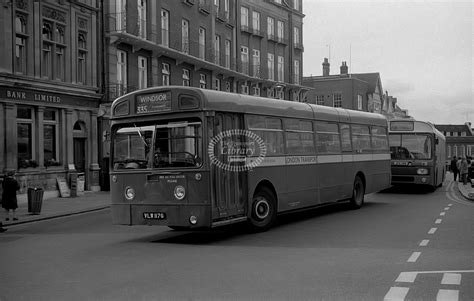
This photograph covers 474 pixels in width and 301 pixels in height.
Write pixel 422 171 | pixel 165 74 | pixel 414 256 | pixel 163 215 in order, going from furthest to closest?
1. pixel 165 74
2. pixel 422 171
3. pixel 163 215
4. pixel 414 256

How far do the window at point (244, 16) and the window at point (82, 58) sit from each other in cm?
1850

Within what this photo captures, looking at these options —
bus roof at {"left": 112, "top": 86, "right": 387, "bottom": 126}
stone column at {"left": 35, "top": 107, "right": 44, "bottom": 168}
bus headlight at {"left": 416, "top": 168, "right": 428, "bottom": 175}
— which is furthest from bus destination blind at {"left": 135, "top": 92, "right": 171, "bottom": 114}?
bus headlight at {"left": 416, "top": 168, "right": 428, "bottom": 175}

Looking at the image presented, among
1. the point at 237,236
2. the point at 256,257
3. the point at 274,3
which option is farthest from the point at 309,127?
the point at 274,3

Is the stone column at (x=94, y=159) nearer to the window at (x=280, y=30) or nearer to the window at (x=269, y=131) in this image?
the window at (x=269, y=131)

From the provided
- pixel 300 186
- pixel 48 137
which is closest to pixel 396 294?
pixel 300 186

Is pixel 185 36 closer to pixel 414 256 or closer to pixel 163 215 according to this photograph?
pixel 163 215

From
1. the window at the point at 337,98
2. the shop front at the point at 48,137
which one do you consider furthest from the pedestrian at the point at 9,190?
the window at the point at 337,98

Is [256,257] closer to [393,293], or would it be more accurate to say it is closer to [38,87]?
[393,293]

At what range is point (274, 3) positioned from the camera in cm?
4903

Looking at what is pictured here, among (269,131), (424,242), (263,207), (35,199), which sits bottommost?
(424,242)

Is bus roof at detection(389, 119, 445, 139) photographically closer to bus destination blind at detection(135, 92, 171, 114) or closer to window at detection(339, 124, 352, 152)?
window at detection(339, 124, 352, 152)

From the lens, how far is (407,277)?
25.7 ft

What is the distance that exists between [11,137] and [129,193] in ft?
44.6

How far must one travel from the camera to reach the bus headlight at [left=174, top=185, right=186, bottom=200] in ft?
37.1
